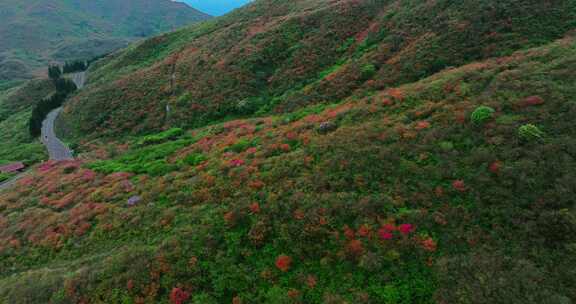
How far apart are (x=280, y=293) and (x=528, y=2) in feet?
119

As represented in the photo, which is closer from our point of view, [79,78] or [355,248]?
[355,248]

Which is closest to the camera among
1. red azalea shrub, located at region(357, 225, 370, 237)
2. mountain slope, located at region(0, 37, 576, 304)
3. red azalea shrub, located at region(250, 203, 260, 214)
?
mountain slope, located at region(0, 37, 576, 304)

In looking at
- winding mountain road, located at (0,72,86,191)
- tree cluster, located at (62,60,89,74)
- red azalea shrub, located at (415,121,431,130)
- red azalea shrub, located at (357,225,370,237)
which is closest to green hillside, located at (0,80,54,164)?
winding mountain road, located at (0,72,86,191)

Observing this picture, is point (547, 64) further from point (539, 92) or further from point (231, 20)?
point (231, 20)

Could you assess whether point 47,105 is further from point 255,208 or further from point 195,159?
point 255,208

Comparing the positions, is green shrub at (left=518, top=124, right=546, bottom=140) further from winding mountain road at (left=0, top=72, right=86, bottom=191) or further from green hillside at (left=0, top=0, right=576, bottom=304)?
winding mountain road at (left=0, top=72, right=86, bottom=191)

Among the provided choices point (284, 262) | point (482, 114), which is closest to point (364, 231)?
point (284, 262)

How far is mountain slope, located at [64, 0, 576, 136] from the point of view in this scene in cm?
2536

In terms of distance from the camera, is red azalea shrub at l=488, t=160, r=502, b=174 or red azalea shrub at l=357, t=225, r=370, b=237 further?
red azalea shrub at l=488, t=160, r=502, b=174

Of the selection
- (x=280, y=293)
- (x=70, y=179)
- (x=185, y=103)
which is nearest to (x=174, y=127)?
(x=185, y=103)

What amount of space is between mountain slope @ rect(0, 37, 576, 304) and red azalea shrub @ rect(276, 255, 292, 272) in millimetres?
56

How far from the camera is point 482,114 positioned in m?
15.1

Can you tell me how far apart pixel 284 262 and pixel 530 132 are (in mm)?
13270

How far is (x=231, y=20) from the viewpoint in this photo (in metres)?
68.9
